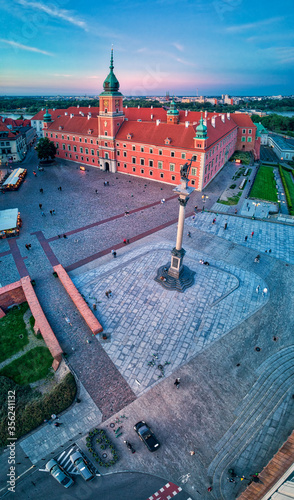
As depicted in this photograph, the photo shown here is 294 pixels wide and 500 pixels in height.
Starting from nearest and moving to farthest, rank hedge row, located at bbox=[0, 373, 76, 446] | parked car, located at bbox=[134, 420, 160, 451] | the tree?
1. parked car, located at bbox=[134, 420, 160, 451]
2. hedge row, located at bbox=[0, 373, 76, 446]
3. the tree

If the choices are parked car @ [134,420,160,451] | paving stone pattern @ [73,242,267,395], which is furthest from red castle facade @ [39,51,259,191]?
parked car @ [134,420,160,451]

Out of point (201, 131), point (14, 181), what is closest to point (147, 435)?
point (201, 131)

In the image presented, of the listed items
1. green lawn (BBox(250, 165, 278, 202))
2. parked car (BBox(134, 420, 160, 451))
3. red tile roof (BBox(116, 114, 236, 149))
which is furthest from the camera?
red tile roof (BBox(116, 114, 236, 149))

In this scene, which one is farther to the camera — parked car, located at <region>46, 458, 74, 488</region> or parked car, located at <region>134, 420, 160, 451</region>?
parked car, located at <region>134, 420, 160, 451</region>

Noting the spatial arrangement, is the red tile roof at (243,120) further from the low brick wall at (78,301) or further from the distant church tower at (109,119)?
the low brick wall at (78,301)

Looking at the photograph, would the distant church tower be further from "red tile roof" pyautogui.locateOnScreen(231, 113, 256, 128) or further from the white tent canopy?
"red tile roof" pyautogui.locateOnScreen(231, 113, 256, 128)

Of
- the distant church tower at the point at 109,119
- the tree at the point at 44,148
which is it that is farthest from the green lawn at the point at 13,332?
the tree at the point at 44,148

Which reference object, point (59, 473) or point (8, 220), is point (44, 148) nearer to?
point (8, 220)
